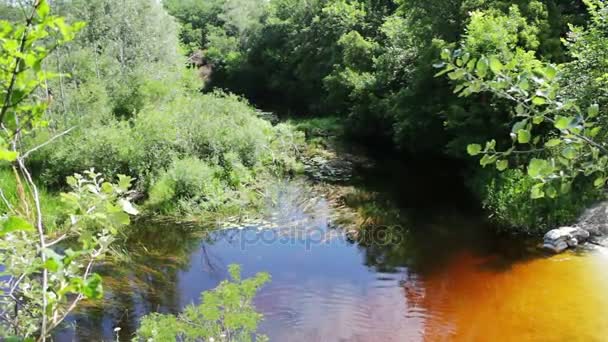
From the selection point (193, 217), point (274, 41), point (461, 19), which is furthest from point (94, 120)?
point (274, 41)

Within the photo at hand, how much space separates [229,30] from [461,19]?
97.7 feet

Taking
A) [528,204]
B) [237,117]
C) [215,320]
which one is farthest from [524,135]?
[237,117]

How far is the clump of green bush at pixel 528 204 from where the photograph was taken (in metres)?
11.6

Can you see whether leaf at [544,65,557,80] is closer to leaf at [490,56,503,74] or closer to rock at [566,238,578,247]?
leaf at [490,56,503,74]

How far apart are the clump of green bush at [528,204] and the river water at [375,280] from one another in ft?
1.60

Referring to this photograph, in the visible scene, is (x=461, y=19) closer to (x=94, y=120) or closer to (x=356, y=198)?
(x=356, y=198)

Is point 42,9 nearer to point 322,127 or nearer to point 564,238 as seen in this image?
point 564,238

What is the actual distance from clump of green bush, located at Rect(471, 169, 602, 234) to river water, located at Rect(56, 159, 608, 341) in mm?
488

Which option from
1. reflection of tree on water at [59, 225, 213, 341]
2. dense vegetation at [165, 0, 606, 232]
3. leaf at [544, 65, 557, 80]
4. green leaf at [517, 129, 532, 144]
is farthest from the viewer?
dense vegetation at [165, 0, 606, 232]

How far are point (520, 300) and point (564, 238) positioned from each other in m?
2.53

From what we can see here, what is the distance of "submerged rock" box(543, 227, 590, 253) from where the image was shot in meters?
10.7

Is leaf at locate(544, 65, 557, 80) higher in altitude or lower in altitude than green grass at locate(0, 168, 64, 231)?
higher

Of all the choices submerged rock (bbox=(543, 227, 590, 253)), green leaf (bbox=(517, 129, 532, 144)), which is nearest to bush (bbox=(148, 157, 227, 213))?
submerged rock (bbox=(543, 227, 590, 253))

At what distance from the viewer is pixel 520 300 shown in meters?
9.05
